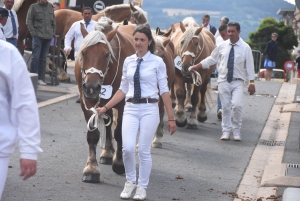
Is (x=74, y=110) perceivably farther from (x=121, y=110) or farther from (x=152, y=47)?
(x=152, y=47)

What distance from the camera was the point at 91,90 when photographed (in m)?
8.63

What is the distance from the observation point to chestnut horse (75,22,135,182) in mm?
8773

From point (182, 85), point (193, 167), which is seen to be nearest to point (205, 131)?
point (182, 85)

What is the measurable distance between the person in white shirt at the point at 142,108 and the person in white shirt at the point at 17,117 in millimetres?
3297

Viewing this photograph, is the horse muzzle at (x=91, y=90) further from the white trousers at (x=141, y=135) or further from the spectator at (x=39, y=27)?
the spectator at (x=39, y=27)

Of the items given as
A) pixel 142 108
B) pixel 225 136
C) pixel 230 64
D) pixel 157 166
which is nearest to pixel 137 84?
pixel 142 108

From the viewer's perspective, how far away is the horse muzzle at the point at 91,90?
28.3 ft

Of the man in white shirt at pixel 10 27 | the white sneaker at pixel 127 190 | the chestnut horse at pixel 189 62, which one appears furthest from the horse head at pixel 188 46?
the white sneaker at pixel 127 190

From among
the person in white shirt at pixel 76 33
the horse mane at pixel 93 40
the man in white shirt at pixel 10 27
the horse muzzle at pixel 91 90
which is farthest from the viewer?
the person in white shirt at pixel 76 33

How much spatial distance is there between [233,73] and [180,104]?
1.41 meters

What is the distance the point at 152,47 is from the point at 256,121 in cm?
834

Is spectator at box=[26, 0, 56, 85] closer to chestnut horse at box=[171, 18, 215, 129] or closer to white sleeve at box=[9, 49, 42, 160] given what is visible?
chestnut horse at box=[171, 18, 215, 129]

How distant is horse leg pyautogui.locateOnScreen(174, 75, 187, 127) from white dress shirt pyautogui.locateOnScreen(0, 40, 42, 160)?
9.53 m

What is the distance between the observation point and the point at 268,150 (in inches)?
489
